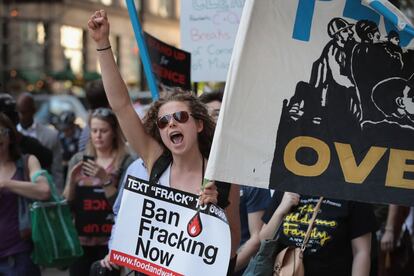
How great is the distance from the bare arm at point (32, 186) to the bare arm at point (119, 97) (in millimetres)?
1564

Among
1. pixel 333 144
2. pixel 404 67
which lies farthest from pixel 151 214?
pixel 404 67

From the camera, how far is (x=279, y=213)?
419 cm

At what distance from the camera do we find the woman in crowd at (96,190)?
5996mm

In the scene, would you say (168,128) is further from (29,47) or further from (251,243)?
(29,47)

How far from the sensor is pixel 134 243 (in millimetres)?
3840

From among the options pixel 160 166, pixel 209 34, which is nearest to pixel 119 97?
pixel 160 166

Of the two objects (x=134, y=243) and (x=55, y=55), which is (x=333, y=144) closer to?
(x=134, y=243)

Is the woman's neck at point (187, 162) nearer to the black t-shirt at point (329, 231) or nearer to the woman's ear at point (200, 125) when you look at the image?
the woman's ear at point (200, 125)

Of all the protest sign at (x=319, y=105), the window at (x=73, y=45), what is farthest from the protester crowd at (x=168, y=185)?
the window at (x=73, y=45)

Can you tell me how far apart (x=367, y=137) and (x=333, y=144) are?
0.45 feet

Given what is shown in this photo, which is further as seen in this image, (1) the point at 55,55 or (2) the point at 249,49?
(1) the point at 55,55

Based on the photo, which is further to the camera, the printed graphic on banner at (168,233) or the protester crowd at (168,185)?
the protester crowd at (168,185)

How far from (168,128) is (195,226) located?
525 mm

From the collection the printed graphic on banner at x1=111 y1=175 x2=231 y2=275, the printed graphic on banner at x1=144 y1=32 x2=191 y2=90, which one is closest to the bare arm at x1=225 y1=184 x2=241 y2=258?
the printed graphic on banner at x1=111 y1=175 x2=231 y2=275
